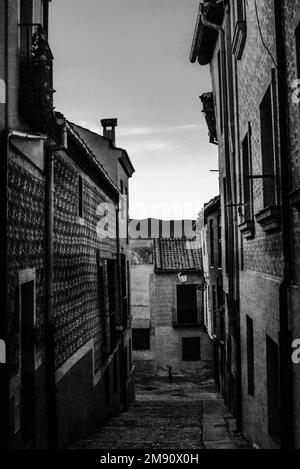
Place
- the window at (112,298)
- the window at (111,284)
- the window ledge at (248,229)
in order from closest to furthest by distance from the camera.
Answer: the window ledge at (248,229), the window at (112,298), the window at (111,284)

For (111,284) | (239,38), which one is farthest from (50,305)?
(111,284)

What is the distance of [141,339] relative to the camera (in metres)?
28.9

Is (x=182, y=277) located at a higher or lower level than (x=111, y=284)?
lower

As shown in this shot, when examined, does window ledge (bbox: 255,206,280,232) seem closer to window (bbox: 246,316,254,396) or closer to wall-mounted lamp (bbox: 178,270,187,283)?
window (bbox: 246,316,254,396)

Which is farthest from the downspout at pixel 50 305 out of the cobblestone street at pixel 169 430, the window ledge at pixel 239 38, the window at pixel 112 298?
the window at pixel 112 298

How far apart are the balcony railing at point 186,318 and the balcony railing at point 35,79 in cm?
2252

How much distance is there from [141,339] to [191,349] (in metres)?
2.90

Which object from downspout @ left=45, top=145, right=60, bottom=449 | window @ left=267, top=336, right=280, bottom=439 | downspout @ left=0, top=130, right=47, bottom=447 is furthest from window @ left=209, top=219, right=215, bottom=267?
downspout @ left=0, top=130, right=47, bottom=447

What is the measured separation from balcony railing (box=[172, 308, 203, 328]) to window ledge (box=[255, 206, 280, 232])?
72.3 feet

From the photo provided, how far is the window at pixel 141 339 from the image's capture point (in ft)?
94.4

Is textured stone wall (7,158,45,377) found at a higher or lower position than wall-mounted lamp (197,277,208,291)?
higher

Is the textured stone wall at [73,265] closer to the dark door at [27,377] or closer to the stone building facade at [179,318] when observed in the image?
the dark door at [27,377]

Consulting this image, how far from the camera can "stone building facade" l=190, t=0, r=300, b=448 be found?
547 cm

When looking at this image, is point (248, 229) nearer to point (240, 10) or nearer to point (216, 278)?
point (240, 10)
